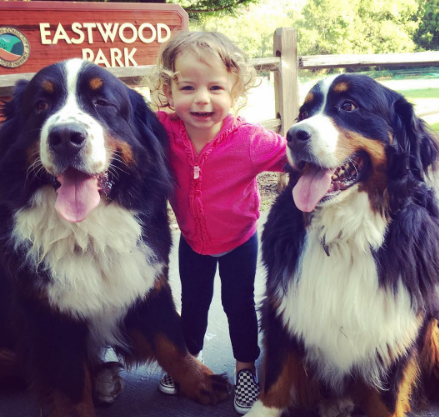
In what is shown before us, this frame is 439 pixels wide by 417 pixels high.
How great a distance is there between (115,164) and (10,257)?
0.55 metres

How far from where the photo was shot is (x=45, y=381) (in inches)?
69.4

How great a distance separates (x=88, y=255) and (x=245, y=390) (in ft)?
3.12

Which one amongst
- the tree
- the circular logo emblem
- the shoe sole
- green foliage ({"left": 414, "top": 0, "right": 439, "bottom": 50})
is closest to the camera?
the shoe sole

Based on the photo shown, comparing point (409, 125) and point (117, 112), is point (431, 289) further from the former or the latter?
point (117, 112)

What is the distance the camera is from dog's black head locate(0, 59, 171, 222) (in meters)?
1.58

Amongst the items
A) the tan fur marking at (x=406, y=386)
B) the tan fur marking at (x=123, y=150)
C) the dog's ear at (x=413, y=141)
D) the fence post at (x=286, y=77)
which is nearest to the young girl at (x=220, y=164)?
the tan fur marking at (x=123, y=150)

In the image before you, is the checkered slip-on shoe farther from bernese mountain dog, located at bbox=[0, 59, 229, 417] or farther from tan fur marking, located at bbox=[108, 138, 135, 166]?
tan fur marking, located at bbox=[108, 138, 135, 166]

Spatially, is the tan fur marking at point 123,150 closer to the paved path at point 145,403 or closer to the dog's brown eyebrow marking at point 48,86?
the dog's brown eyebrow marking at point 48,86

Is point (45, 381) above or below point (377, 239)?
below

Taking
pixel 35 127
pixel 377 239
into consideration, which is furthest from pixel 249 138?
pixel 35 127

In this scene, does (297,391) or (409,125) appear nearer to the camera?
(409,125)

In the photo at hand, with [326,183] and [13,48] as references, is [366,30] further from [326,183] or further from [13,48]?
[326,183]

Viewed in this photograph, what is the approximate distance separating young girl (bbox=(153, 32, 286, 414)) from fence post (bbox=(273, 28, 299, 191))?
294 centimetres

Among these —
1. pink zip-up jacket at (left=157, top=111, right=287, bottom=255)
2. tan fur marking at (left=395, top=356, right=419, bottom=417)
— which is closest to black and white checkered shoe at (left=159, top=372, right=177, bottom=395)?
pink zip-up jacket at (left=157, top=111, right=287, bottom=255)
